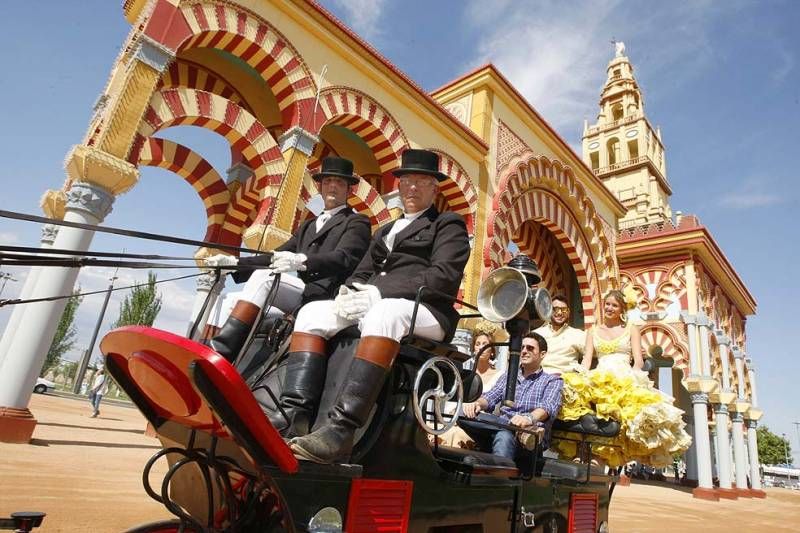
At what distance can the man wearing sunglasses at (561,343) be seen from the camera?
14.1 feet

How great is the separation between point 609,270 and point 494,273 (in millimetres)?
13605

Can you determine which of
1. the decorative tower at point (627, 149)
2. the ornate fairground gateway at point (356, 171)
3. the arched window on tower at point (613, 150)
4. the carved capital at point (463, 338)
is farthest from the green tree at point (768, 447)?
the carved capital at point (463, 338)

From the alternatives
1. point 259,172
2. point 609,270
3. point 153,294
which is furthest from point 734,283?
point 153,294

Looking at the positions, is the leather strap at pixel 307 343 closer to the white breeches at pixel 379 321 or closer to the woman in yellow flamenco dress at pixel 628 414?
the white breeches at pixel 379 321

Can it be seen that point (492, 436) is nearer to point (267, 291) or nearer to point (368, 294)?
point (368, 294)

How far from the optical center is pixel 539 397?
3.16m

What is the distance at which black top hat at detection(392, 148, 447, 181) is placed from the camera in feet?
8.65

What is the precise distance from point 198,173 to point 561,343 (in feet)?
29.3

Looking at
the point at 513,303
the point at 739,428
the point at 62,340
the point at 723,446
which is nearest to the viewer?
the point at 513,303

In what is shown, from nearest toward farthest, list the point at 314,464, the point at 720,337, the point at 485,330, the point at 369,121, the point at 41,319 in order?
the point at 314,464, the point at 41,319, the point at 485,330, the point at 369,121, the point at 720,337

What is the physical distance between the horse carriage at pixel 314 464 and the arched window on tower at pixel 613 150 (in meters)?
35.6

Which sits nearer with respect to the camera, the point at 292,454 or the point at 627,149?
the point at 292,454

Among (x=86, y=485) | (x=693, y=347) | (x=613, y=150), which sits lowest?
(x=86, y=485)

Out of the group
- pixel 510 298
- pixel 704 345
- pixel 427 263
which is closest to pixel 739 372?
pixel 704 345
